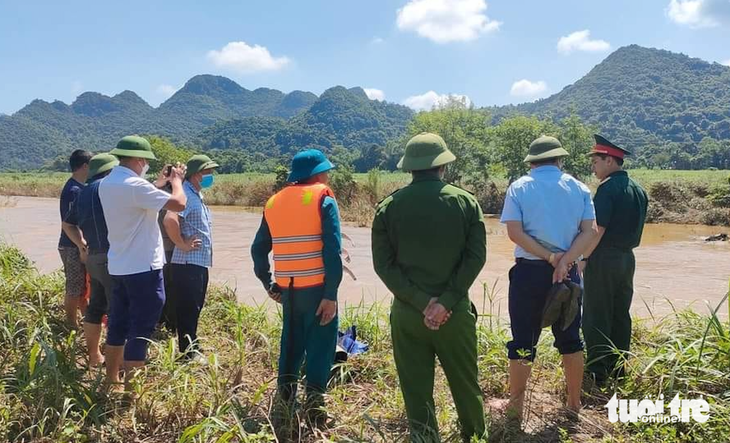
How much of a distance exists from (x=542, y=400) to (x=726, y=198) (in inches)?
842

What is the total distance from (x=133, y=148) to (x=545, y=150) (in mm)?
2386

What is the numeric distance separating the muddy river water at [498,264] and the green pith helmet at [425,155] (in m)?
2.23

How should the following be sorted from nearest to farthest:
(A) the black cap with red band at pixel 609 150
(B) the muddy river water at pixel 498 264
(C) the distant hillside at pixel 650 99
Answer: (A) the black cap with red band at pixel 609 150 → (B) the muddy river water at pixel 498 264 → (C) the distant hillside at pixel 650 99

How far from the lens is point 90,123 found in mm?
163250

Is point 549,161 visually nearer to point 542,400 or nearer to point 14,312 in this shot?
point 542,400

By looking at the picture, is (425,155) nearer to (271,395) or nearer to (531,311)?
(531,311)

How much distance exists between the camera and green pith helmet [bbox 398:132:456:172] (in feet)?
8.38

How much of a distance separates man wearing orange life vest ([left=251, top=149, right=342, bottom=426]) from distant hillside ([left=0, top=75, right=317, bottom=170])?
131396 millimetres

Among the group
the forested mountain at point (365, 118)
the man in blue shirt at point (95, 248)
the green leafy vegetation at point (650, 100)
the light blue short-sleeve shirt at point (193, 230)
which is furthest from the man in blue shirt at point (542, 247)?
the forested mountain at point (365, 118)

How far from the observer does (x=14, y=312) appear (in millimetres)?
4227

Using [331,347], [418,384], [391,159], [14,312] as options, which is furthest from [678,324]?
[391,159]

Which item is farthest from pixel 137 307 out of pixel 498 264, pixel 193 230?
pixel 498 264

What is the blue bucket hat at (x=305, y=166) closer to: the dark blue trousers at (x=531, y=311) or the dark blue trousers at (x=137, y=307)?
the dark blue trousers at (x=137, y=307)

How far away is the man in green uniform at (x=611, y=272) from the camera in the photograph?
330 cm
